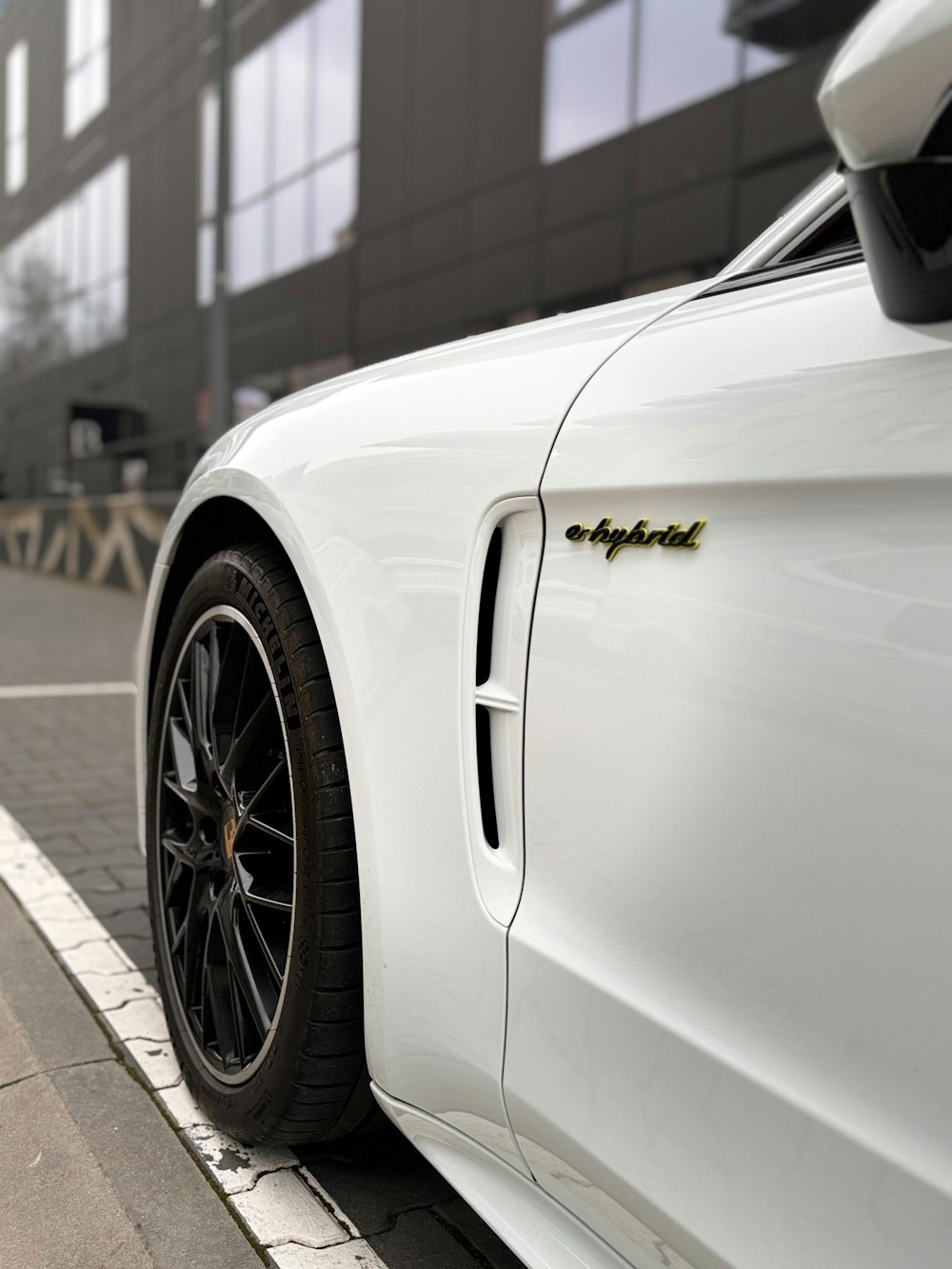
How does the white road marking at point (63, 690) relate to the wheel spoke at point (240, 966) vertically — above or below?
below

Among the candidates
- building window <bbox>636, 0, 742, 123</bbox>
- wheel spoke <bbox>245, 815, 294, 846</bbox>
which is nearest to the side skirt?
wheel spoke <bbox>245, 815, 294, 846</bbox>

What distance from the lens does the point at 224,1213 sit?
1.82 meters

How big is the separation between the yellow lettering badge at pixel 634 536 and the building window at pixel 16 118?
37.5m

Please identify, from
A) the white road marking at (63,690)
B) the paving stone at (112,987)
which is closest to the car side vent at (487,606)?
the paving stone at (112,987)

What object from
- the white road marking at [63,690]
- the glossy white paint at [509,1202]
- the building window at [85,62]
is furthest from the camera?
the building window at [85,62]

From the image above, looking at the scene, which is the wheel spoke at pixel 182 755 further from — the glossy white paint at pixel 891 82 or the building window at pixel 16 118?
the building window at pixel 16 118

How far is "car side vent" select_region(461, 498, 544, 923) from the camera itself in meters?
1.35

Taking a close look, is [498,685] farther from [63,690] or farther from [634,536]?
[63,690]

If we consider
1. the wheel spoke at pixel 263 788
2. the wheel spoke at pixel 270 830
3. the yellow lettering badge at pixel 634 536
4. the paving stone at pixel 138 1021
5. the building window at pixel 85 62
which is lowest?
the paving stone at pixel 138 1021

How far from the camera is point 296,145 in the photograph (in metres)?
20.4

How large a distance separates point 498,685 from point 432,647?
0.12 m

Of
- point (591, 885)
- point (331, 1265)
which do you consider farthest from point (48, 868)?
point (591, 885)

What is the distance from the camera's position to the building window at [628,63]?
13281 millimetres

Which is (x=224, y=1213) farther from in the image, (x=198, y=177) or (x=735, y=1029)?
(x=198, y=177)
